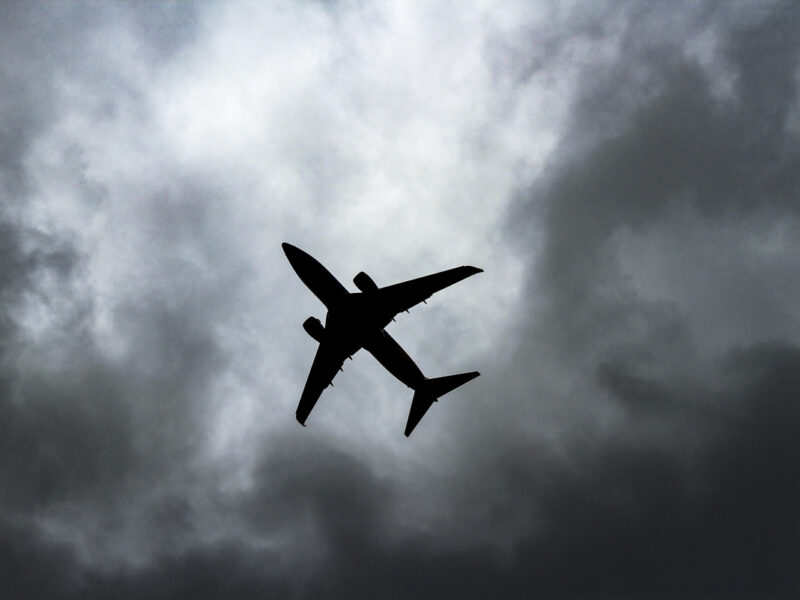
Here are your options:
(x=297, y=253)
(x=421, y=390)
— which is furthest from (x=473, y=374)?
(x=297, y=253)

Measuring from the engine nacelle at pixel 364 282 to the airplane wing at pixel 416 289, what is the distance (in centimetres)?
89

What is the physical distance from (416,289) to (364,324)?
21.0 ft

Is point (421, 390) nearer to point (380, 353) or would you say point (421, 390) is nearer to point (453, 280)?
point (380, 353)

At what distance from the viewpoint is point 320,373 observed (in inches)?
2458

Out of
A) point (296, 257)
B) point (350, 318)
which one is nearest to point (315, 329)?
point (350, 318)

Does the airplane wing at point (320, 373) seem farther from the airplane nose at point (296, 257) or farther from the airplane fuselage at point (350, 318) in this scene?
the airplane nose at point (296, 257)

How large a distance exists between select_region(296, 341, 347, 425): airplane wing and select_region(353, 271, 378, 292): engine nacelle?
8735 mm

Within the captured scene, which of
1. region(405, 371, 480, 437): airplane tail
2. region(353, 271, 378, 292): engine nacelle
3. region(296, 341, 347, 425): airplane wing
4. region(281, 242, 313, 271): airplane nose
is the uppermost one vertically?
region(281, 242, 313, 271): airplane nose

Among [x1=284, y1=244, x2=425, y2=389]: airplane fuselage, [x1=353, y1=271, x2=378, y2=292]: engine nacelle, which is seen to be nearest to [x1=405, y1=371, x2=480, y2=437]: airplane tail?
[x1=284, y1=244, x2=425, y2=389]: airplane fuselage

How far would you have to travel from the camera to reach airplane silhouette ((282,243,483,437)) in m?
54.1

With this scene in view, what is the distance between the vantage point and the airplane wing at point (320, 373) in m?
60.7

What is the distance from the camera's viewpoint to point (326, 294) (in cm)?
5619

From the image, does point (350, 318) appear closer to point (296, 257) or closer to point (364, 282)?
point (364, 282)

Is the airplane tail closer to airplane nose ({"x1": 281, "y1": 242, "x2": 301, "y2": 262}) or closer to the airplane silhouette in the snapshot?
the airplane silhouette
